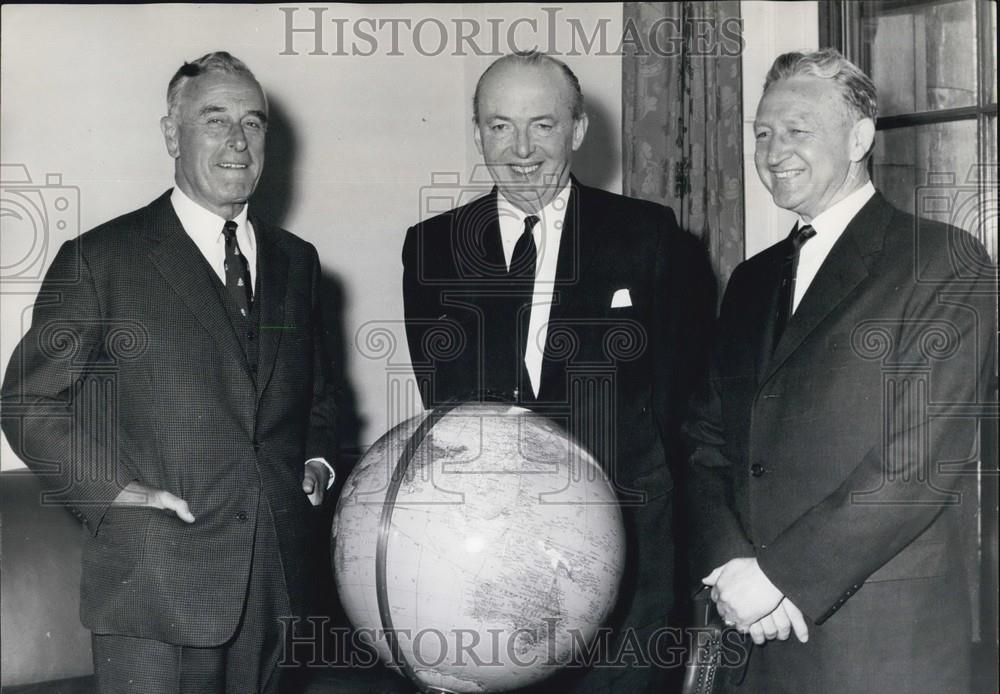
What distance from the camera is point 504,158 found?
108 inches

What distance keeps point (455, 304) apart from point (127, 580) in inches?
42.3

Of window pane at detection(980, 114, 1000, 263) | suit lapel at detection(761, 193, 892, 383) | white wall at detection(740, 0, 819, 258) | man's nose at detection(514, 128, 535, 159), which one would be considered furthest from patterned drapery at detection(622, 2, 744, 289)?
suit lapel at detection(761, 193, 892, 383)

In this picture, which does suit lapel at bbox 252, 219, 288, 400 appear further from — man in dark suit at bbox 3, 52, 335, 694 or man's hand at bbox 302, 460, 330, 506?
man's hand at bbox 302, 460, 330, 506

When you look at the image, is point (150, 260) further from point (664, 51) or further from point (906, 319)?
point (664, 51)

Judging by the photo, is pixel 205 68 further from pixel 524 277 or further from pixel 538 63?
pixel 524 277

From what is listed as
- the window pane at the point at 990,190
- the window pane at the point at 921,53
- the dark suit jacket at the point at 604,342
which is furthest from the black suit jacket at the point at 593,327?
the window pane at the point at 921,53

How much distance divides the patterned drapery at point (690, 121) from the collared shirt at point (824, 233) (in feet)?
4.96

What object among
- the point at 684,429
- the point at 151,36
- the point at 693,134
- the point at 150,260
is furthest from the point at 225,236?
the point at 693,134

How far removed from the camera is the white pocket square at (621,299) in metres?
2.79

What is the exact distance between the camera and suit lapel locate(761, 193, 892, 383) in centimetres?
233

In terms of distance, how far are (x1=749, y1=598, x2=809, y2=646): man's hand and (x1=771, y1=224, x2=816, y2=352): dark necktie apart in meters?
0.59

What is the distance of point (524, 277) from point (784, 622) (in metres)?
1.10

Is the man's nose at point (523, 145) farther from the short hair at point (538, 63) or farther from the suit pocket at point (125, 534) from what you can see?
the suit pocket at point (125, 534)

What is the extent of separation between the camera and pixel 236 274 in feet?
8.64
